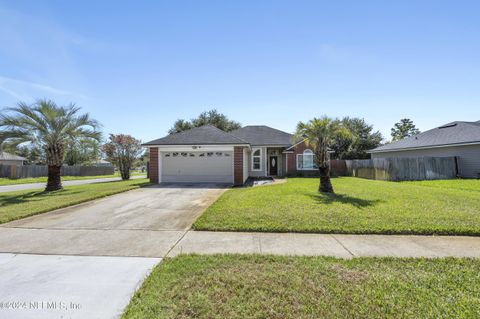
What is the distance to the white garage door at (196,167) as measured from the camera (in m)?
18.0

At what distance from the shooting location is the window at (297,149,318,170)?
22.8 m

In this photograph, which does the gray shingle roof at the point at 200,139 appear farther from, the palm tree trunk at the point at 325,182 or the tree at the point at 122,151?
the tree at the point at 122,151

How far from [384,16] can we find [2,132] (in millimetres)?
18810

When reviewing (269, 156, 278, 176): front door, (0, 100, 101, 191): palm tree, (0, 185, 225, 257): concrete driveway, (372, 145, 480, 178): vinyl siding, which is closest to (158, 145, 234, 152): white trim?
(0, 100, 101, 191): palm tree

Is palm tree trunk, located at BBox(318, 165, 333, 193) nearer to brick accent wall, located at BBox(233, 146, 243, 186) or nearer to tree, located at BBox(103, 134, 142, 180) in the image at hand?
brick accent wall, located at BBox(233, 146, 243, 186)

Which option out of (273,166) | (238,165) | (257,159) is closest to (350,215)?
(238,165)

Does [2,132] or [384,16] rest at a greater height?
[384,16]

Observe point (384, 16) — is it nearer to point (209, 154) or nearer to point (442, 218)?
point (442, 218)

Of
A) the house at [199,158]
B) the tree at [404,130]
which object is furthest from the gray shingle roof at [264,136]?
the tree at [404,130]

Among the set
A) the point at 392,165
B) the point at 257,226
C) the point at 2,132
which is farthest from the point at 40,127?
the point at 392,165

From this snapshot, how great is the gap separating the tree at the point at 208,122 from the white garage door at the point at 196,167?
72.0ft

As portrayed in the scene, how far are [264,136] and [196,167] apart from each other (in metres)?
9.44

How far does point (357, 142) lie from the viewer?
38.0 meters

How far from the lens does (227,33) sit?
11.5 metres
